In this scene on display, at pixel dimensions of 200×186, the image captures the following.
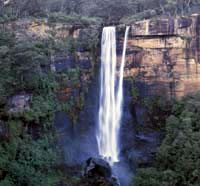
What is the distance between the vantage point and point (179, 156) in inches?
590

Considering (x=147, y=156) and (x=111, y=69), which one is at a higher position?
(x=111, y=69)

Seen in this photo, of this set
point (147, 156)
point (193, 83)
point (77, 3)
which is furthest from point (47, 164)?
point (77, 3)

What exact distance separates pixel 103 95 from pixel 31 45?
574 cm

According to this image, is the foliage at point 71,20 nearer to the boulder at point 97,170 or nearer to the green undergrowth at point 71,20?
the green undergrowth at point 71,20

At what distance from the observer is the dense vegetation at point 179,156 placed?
14.1m

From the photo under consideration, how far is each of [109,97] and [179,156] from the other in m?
7.33

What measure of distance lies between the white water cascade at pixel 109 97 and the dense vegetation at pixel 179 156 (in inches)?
173

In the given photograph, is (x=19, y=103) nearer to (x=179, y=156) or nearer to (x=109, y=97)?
(x=109, y=97)

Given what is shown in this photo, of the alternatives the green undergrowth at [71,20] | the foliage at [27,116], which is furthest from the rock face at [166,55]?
the foliage at [27,116]

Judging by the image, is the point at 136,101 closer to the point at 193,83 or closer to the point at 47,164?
the point at 193,83

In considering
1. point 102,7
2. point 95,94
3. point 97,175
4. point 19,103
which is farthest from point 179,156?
point 102,7

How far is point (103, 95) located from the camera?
835 inches

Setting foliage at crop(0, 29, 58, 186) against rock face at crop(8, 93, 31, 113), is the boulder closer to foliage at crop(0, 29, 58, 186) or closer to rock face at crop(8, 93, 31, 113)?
foliage at crop(0, 29, 58, 186)

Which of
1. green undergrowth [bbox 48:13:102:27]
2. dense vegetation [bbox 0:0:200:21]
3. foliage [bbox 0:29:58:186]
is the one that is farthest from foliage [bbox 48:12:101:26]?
foliage [bbox 0:29:58:186]
